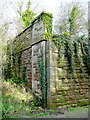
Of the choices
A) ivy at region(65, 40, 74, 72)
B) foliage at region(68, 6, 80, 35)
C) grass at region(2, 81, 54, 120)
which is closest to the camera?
grass at region(2, 81, 54, 120)

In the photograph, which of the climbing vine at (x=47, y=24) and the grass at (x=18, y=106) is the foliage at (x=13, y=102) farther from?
the climbing vine at (x=47, y=24)

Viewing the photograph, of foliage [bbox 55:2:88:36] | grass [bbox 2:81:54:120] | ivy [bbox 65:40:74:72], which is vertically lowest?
grass [bbox 2:81:54:120]

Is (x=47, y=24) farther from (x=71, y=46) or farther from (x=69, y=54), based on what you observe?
(x=69, y=54)

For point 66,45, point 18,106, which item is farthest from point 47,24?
point 18,106

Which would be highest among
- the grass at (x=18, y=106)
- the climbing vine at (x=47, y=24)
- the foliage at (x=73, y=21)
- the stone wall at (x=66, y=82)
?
the foliage at (x=73, y=21)

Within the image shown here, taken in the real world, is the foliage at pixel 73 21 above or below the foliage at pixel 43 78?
above

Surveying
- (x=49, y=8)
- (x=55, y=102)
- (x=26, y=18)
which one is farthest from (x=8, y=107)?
(x=49, y=8)

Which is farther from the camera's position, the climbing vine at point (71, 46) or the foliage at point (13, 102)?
the climbing vine at point (71, 46)

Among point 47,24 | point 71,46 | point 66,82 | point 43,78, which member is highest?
point 47,24

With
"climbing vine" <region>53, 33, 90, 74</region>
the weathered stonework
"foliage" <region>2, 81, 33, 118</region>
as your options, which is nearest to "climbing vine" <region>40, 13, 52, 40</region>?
the weathered stonework

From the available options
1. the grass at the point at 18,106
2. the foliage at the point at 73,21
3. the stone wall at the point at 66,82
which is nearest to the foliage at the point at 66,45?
the stone wall at the point at 66,82

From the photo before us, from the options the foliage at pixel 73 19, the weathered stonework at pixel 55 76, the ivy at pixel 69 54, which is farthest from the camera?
the foliage at pixel 73 19

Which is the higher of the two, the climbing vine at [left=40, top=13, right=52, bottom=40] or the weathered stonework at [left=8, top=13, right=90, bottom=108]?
the climbing vine at [left=40, top=13, right=52, bottom=40]

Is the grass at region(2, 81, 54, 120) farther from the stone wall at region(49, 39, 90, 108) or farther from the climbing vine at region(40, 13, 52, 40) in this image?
the climbing vine at region(40, 13, 52, 40)
